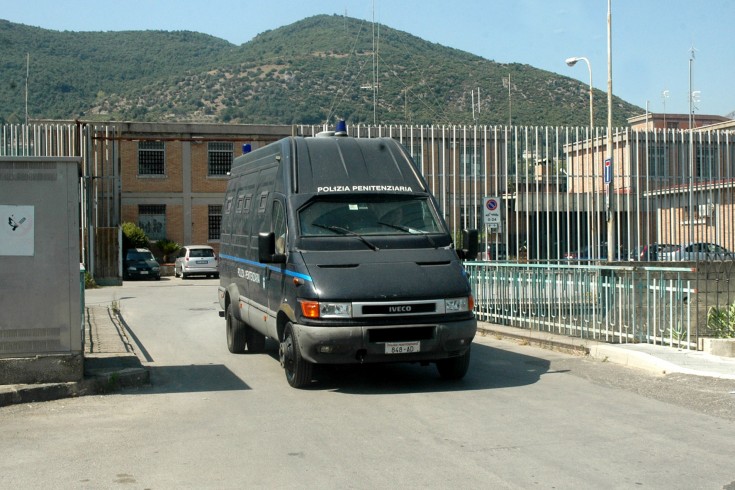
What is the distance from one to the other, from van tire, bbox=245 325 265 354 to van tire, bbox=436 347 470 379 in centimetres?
424

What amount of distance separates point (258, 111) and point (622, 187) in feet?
270

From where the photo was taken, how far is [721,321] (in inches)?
574

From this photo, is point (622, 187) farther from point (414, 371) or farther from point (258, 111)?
point (258, 111)

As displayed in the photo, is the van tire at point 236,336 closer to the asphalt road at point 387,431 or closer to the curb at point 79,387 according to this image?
the asphalt road at point 387,431

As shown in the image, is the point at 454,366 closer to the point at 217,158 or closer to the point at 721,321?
the point at 721,321

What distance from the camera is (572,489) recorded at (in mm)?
5949

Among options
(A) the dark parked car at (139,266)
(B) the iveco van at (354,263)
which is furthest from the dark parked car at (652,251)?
(A) the dark parked car at (139,266)

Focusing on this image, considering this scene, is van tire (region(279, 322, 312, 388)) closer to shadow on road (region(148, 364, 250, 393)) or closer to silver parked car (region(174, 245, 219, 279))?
shadow on road (region(148, 364, 250, 393))

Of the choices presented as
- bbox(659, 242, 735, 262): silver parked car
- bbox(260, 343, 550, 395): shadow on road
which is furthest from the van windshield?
bbox(659, 242, 735, 262): silver parked car

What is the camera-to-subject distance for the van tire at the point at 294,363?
32.7 feet

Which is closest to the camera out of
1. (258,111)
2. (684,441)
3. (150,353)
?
(684,441)

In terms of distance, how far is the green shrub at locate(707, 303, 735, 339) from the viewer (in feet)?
47.1

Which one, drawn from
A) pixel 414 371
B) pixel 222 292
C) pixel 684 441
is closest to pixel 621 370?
pixel 414 371

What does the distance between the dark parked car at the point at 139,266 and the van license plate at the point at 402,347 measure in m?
33.4
